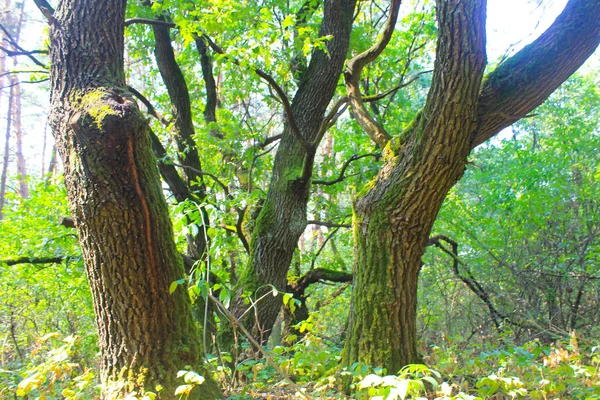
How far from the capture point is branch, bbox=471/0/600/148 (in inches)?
116

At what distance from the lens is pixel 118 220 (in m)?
2.31

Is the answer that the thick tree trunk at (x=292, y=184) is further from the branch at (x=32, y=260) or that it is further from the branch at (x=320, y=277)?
the branch at (x=32, y=260)

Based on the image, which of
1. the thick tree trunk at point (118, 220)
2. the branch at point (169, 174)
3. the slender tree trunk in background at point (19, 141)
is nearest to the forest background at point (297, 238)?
the branch at point (169, 174)

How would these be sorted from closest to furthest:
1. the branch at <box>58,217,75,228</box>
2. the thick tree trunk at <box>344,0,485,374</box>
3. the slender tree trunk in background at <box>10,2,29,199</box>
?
the thick tree trunk at <box>344,0,485,374</box> < the branch at <box>58,217,75,228</box> < the slender tree trunk in background at <box>10,2,29,199</box>

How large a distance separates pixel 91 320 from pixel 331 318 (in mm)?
5023

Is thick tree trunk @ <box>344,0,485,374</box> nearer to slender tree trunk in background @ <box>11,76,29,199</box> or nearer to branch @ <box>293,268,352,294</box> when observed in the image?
branch @ <box>293,268,352,294</box>

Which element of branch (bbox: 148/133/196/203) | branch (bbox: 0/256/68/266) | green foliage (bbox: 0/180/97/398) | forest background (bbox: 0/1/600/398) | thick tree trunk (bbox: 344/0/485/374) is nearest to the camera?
thick tree trunk (bbox: 344/0/485/374)

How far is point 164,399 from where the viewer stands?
237 cm

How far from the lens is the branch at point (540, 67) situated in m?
2.95

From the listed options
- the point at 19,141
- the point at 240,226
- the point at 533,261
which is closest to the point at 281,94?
the point at 240,226

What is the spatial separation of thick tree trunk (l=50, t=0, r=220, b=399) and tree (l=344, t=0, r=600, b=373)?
1.35 meters

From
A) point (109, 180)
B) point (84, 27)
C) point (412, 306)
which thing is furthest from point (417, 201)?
point (84, 27)

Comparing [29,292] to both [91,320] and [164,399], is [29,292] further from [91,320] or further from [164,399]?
[164,399]


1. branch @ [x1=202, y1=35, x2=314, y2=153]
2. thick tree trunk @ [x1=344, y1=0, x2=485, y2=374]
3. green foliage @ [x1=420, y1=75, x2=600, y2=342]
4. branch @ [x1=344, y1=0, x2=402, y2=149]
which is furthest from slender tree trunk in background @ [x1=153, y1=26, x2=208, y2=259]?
green foliage @ [x1=420, y1=75, x2=600, y2=342]
